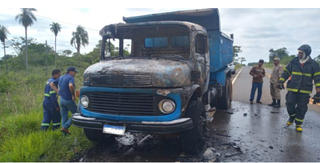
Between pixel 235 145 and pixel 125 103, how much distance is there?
7.37ft

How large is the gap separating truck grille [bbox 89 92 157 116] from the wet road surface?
83cm

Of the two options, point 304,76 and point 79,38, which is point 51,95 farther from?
point 79,38

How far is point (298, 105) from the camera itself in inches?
207

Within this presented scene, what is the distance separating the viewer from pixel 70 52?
46312 mm

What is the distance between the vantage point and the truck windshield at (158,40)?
4418mm

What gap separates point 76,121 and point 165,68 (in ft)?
5.35

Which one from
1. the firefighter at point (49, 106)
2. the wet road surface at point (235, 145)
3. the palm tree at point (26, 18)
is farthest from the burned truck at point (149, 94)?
the palm tree at point (26, 18)

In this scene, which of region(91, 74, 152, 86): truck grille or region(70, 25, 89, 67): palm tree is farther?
region(70, 25, 89, 67): palm tree

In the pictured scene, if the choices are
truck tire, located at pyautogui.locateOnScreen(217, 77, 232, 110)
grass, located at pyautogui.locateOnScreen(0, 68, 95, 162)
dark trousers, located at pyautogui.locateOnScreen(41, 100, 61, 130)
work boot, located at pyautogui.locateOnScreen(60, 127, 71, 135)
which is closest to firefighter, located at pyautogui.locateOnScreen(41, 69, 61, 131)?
dark trousers, located at pyautogui.locateOnScreen(41, 100, 61, 130)

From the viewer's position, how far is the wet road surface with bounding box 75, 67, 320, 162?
376 cm

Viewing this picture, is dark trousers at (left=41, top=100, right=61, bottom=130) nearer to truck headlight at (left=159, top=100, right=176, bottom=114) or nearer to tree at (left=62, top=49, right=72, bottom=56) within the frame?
truck headlight at (left=159, top=100, right=176, bottom=114)

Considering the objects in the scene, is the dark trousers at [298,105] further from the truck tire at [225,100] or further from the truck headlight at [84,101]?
the truck headlight at [84,101]

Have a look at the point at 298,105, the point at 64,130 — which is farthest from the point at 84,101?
the point at 298,105

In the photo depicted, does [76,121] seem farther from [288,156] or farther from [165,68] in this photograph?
[288,156]
